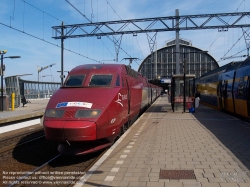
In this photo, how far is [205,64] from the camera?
7988 cm

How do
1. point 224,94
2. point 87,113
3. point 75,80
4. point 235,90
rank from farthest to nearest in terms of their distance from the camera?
1. point 224,94
2. point 235,90
3. point 75,80
4. point 87,113

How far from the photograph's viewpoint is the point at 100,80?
939 centimetres

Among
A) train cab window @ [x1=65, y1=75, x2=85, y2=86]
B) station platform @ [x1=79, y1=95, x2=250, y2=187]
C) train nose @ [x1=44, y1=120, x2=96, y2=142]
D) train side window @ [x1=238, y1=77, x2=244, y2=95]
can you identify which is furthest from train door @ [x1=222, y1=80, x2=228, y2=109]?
train nose @ [x1=44, y1=120, x2=96, y2=142]

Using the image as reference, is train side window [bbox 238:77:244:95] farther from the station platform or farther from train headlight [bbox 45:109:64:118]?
train headlight [bbox 45:109:64:118]

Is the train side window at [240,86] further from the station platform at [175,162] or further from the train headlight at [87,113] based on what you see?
the train headlight at [87,113]

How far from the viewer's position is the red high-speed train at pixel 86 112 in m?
7.12

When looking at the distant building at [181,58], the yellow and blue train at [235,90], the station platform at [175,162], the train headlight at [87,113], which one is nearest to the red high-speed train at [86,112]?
the train headlight at [87,113]

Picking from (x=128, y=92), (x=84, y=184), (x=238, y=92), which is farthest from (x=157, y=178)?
(x=238, y=92)

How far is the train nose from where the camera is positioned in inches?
277

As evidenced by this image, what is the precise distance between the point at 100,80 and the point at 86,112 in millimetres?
2145

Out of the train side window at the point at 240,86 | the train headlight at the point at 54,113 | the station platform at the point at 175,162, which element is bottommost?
the station platform at the point at 175,162

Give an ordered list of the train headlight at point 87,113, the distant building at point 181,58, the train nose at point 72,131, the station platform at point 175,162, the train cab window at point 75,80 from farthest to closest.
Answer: the distant building at point 181,58 < the train cab window at point 75,80 < the train headlight at point 87,113 < the train nose at point 72,131 < the station platform at point 175,162

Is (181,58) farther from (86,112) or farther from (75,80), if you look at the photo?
(86,112)

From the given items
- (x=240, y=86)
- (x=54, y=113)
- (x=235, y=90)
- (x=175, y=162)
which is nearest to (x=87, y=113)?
(x=54, y=113)
